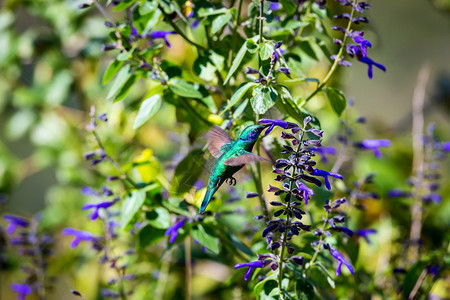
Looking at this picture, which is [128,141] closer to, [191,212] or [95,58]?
[95,58]

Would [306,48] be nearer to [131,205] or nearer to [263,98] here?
[263,98]

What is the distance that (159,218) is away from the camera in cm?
103

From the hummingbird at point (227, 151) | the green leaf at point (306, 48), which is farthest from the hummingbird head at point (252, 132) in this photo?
the green leaf at point (306, 48)

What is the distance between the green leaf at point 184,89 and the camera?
96cm

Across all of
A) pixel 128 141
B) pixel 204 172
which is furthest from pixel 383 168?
pixel 204 172

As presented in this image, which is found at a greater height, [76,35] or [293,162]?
[293,162]

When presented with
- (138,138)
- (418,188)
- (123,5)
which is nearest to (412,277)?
(418,188)

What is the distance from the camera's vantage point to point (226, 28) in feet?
3.68

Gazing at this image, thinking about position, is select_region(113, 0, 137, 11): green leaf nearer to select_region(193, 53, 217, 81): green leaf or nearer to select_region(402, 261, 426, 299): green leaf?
select_region(193, 53, 217, 81): green leaf

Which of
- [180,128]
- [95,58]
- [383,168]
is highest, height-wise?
[180,128]

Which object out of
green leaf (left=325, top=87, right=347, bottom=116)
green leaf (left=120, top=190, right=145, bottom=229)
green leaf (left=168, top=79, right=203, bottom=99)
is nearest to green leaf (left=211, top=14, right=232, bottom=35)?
green leaf (left=168, top=79, right=203, bottom=99)

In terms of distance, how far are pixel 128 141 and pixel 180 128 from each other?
1.64ft

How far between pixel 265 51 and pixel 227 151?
0.17 metres

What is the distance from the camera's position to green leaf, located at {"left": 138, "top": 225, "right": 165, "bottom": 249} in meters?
1.07
